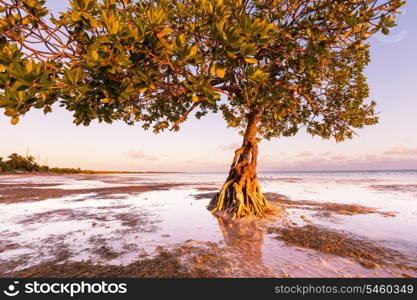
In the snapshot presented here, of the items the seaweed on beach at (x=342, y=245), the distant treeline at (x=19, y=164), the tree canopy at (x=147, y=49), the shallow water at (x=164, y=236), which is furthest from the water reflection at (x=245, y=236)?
the distant treeline at (x=19, y=164)

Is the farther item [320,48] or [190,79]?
[320,48]

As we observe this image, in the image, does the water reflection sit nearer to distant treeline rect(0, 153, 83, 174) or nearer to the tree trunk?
the tree trunk

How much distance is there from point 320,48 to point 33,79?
16.8ft

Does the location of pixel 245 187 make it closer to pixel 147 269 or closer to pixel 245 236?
pixel 245 236

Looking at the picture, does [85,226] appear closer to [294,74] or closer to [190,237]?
[190,237]

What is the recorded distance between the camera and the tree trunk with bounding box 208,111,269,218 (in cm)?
805

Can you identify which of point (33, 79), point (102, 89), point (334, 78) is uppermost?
point (334, 78)

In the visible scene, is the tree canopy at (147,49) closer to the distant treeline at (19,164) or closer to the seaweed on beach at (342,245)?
the seaweed on beach at (342,245)

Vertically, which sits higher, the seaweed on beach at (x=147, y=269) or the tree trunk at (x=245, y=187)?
the tree trunk at (x=245, y=187)

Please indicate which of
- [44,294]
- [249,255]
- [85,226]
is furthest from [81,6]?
[85,226]

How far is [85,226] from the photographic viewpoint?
21.2ft

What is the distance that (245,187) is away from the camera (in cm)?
860

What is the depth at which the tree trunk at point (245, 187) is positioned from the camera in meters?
8.05

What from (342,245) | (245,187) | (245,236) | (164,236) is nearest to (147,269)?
(164,236)
